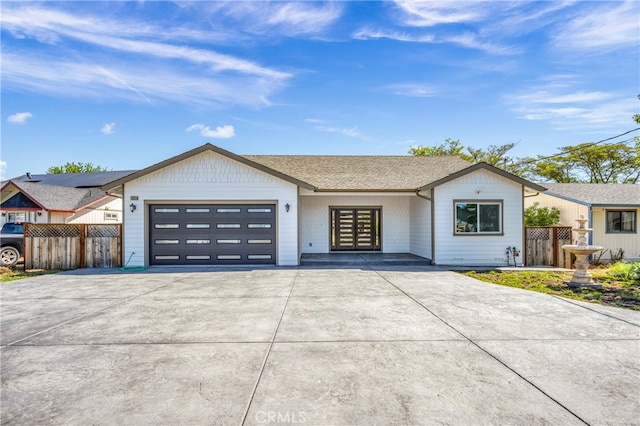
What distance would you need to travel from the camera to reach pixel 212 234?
11.3 meters

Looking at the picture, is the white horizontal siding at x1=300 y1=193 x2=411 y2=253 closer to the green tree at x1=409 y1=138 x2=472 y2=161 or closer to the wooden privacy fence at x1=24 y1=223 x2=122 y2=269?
the wooden privacy fence at x1=24 y1=223 x2=122 y2=269

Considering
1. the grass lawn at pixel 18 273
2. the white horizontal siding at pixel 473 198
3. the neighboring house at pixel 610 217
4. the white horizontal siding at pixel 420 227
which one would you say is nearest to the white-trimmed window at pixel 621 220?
the neighboring house at pixel 610 217

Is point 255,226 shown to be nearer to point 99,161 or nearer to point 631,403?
point 631,403

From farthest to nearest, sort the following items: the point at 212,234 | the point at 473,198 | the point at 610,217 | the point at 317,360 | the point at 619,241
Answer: the point at 610,217 → the point at 619,241 → the point at 473,198 → the point at 212,234 → the point at 317,360

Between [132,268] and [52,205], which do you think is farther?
[52,205]

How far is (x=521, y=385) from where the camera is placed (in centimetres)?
293

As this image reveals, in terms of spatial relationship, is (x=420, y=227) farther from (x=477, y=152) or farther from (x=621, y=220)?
(x=477, y=152)

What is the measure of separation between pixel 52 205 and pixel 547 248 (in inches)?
812

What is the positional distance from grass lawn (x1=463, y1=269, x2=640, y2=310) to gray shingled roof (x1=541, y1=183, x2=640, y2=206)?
7.28 meters

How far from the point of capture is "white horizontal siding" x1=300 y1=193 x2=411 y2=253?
1429 cm

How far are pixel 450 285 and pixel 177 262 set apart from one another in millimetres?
8969

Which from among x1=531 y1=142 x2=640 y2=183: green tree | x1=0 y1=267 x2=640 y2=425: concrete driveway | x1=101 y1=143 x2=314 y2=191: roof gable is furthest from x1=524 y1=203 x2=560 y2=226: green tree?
x1=531 y1=142 x2=640 y2=183: green tree

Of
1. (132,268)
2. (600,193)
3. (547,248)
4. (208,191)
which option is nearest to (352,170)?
(208,191)

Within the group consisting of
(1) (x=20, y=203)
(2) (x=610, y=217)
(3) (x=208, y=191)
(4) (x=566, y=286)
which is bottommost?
(4) (x=566, y=286)
